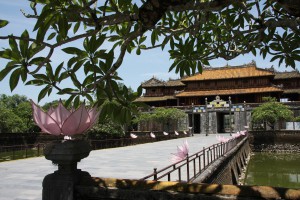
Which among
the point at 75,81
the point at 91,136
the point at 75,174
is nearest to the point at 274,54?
the point at 75,81

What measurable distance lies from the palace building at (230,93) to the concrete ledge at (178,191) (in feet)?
137

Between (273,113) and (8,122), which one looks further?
(8,122)

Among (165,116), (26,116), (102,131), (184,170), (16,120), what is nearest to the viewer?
(184,170)

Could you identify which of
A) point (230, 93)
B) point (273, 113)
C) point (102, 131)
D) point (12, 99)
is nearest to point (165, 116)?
point (230, 93)

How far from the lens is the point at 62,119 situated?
269 centimetres

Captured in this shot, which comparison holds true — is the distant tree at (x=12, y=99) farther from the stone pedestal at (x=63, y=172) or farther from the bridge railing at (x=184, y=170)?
the stone pedestal at (x=63, y=172)

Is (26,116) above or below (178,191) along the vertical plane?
above

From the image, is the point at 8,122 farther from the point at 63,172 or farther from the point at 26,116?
the point at 63,172

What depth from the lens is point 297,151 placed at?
Result: 34.2m

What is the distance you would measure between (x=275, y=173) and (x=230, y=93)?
25073mm

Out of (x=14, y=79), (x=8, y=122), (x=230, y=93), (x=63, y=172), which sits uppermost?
(x=230, y=93)

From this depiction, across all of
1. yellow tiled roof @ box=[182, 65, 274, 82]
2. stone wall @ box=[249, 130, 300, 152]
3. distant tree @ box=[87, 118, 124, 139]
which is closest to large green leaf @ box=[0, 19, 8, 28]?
distant tree @ box=[87, 118, 124, 139]

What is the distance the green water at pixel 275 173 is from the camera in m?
19.3

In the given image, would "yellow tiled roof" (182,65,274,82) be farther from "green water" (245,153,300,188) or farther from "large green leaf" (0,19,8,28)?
"large green leaf" (0,19,8,28)
